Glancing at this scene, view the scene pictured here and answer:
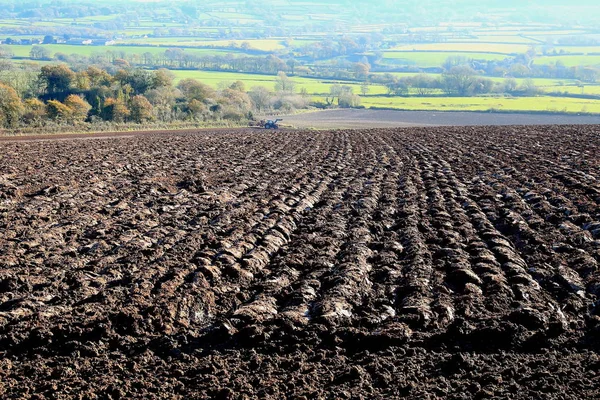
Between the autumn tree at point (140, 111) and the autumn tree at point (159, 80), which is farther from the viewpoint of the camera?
the autumn tree at point (159, 80)

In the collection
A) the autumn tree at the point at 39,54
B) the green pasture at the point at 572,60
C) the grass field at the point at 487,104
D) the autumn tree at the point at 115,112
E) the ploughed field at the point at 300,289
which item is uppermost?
the green pasture at the point at 572,60

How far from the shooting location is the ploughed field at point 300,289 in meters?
7.18

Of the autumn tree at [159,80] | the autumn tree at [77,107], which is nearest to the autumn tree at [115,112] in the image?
the autumn tree at [77,107]

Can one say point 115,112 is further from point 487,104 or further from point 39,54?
point 39,54

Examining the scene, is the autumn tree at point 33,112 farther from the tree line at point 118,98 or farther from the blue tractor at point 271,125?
the blue tractor at point 271,125

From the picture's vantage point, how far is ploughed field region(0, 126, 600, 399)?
7.18m

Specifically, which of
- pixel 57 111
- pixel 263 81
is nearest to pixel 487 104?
pixel 263 81

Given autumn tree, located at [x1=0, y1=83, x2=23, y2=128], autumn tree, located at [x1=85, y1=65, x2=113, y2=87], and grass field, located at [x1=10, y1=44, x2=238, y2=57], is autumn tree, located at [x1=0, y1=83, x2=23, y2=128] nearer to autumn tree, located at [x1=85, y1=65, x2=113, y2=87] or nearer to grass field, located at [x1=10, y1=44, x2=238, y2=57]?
autumn tree, located at [x1=85, y1=65, x2=113, y2=87]

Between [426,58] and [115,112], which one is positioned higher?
[426,58]

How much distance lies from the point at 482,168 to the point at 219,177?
9.13 m

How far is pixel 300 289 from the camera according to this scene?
31.7ft

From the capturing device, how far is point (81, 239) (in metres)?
12.4

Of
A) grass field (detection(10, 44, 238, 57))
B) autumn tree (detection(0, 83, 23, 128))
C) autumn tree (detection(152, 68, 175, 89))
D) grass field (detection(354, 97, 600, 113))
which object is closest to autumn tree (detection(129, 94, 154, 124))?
autumn tree (detection(152, 68, 175, 89))

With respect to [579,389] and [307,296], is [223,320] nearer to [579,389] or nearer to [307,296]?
[307,296]
